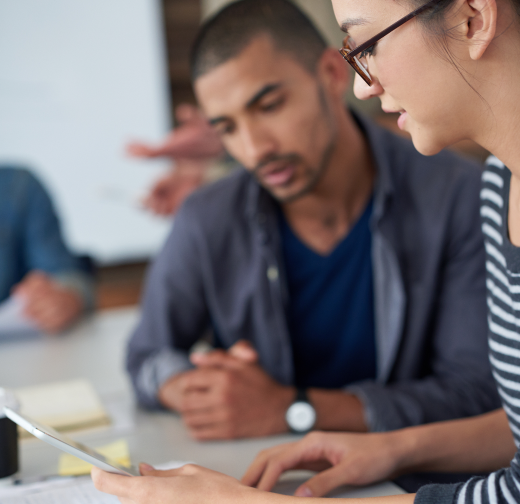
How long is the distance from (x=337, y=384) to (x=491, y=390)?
355mm

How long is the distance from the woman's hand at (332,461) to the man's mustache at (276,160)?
60cm

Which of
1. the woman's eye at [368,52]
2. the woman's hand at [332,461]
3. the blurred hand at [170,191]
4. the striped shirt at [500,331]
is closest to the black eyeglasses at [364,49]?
the woman's eye at [368,52]

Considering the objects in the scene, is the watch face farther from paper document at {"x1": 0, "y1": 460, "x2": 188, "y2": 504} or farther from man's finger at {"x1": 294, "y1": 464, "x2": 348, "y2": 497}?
paper document at {"x1": 0, "y1": 460, "x2": 188, "y2": 504}

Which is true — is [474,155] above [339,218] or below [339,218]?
below

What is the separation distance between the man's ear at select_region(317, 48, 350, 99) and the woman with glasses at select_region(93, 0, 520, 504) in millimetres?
595

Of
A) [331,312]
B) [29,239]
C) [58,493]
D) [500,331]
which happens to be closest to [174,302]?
[331,312]

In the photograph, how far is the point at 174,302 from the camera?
1.33 m

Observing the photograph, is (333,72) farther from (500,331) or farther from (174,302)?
(500,331)

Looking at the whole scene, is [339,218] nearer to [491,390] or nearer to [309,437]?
[491,390]

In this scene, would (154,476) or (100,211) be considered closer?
(154,476)

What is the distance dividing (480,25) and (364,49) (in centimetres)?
12

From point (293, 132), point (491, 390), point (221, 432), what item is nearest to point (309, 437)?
point (221, 432)

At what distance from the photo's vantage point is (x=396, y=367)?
4.18 feet

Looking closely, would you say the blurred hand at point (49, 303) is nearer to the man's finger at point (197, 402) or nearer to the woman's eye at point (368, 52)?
the man's finger at point (197, 402)
